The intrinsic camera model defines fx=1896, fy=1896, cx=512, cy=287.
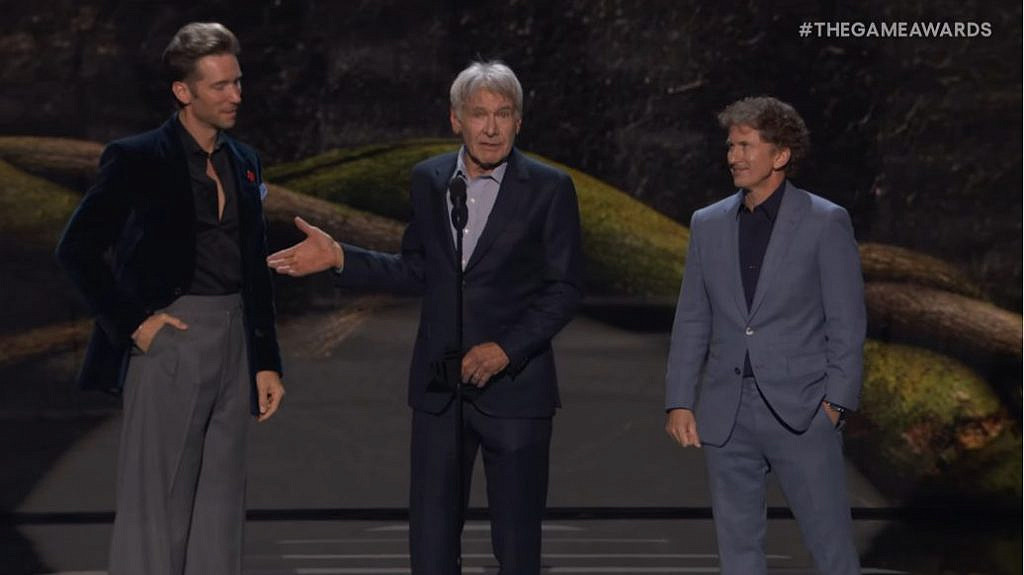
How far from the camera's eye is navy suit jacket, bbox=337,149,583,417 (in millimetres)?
5160

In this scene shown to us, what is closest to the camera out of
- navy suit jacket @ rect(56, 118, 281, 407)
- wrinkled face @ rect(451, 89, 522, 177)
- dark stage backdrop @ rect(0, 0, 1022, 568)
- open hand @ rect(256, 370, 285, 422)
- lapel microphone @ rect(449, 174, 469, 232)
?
lapel microphone @ rect(449, 174, 469, 232)

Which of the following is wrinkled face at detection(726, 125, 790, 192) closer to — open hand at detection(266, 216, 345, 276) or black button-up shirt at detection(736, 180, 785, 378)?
black button-up shirt at detection(736, 180, 785, 378)

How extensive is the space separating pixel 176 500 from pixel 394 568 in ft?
6.64

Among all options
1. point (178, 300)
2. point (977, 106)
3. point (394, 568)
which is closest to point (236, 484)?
point (178, 300)

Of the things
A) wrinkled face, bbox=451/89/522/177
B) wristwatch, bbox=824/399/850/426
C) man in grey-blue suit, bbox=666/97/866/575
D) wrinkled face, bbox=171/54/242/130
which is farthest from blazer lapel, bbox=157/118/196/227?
wristwatch, bbox=824/399/850/426

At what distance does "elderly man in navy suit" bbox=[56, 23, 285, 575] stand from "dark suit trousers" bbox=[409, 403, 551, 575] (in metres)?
0.52

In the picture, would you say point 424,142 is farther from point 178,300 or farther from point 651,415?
point 178,300

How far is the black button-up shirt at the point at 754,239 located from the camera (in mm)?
5148

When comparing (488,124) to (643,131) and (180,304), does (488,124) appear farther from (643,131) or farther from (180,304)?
(643,131)

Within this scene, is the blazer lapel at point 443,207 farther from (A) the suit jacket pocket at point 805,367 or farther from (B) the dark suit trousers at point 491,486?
(A) the suit jacket pocket at point 805,367

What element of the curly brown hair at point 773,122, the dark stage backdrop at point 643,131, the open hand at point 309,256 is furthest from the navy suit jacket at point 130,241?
the dark stage backdrop at point 643,131

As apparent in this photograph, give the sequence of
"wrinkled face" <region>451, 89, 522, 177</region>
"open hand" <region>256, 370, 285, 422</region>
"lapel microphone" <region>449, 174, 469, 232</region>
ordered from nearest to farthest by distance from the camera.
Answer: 1. "lapel microphone" <region>449, 174, 469, 232</region>
2. "wrinkled face" <region>451, 89, 522, 177</region>
3. "open hand" <region>256, 370, 285, 422</region>

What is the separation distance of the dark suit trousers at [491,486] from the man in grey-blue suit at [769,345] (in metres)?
0.43

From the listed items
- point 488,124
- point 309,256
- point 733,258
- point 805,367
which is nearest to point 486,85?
point 488,124
